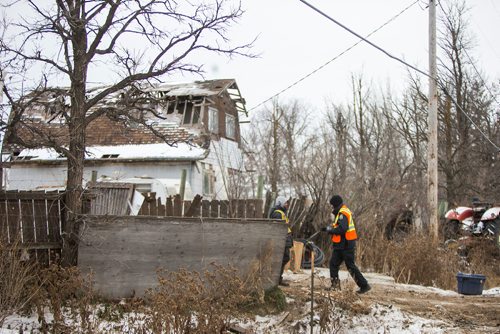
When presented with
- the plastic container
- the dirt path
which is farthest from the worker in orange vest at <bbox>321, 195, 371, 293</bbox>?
the plastic container

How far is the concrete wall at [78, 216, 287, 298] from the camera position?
324 inches

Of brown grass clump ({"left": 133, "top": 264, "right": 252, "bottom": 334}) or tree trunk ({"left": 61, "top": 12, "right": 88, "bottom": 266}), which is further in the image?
tree trunk ({"left": 61, "top": 12, "right": 88, "bottom": 266})

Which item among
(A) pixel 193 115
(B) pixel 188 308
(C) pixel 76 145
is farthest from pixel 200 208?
(A) pixel 193 115

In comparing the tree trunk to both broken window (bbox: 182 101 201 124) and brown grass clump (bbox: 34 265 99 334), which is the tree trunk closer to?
brown grass clump (bbox: 34 265 99 334)

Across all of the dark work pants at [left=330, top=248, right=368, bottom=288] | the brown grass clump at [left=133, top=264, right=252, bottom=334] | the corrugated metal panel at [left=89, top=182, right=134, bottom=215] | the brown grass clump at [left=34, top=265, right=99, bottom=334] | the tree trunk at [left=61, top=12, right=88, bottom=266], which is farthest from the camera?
the corrugated metal panel at [left=89, top=182, right=134, bottom=215]

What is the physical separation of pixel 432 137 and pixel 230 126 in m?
14.1

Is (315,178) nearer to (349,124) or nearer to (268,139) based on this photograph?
(349,124)

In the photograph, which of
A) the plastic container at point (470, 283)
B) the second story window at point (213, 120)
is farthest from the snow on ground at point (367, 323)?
the second story window at point (213, 120)

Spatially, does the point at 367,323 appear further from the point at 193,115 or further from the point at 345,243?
the point at 193,115

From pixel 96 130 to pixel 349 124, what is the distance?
20.3m

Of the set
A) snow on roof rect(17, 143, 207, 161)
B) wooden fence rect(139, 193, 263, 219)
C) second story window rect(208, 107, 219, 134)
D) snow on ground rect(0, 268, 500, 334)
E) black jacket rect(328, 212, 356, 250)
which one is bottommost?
snow on ground rect(0, 268, 500, 334)

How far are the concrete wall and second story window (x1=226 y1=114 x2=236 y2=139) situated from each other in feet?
58.1

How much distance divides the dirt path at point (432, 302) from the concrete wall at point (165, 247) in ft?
3.29

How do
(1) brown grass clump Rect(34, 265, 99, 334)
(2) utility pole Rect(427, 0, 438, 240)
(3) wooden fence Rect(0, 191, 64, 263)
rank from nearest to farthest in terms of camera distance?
(1) brown grass clump Rect(34, 265, 99, 334) → (3) wooden fence Rect(0, 191, 64, 263) → (2) utility pole Rect(427, 0, 438, 240)
